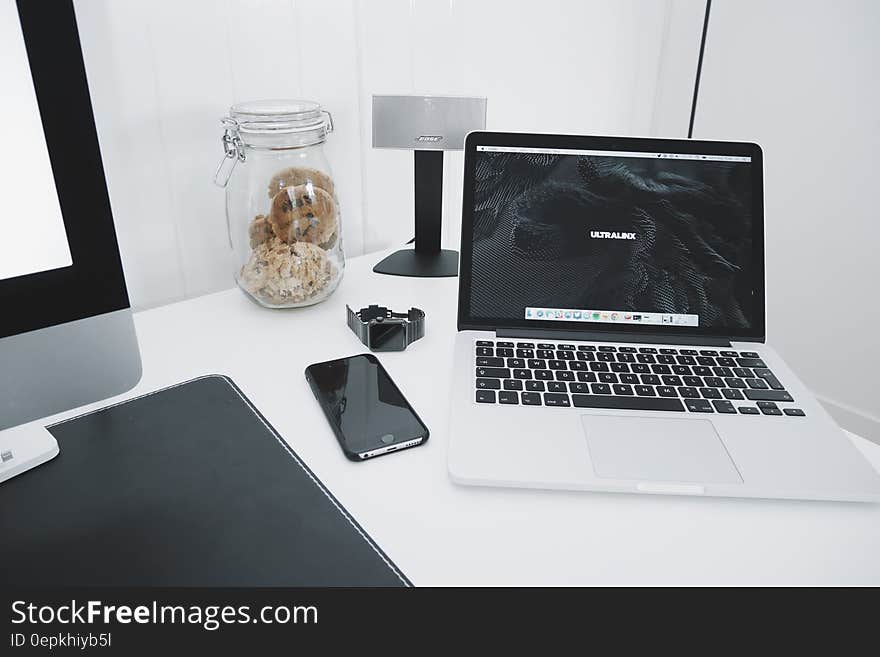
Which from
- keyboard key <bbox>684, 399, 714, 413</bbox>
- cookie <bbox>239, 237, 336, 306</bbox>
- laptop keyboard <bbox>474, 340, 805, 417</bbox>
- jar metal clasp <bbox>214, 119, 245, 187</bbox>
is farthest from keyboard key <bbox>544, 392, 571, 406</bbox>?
jar metal clasp <bbox>214, 119, 245, 187</bbox>

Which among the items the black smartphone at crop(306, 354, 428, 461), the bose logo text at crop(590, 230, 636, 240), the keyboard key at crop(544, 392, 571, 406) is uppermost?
the bose logo text at crop(590, 230, 636, 240)

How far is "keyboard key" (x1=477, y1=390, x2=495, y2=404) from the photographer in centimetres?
62

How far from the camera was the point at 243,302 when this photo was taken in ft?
2.88

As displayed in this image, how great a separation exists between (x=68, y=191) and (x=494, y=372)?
0.39 m

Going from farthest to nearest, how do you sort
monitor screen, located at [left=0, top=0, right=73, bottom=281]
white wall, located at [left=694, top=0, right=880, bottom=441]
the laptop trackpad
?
white wall, located at [left=694, top=0, right=880, bottom=441]
the laptop trackpad
monitor screen, located at [left=0, top=0, right=73, bottom=281]

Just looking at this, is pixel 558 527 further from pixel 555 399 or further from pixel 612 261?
pixel 612 261

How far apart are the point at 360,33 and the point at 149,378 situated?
0.59m

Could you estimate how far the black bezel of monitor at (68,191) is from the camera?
0.44 metres

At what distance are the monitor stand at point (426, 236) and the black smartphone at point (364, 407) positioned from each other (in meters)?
0.29

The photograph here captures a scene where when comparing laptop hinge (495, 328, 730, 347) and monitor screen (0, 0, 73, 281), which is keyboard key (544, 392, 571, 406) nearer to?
laptop hinge (495, 328, 730, 347)

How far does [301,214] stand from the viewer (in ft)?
2.65

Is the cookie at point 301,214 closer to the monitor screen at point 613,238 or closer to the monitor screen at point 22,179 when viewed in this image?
the monitor screen at point 613,238

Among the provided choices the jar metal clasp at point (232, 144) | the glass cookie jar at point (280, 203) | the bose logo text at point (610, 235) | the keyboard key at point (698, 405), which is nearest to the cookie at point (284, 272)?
the glass cookie jar at point (280, 203)

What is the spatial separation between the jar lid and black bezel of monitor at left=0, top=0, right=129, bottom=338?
328 millimetres
